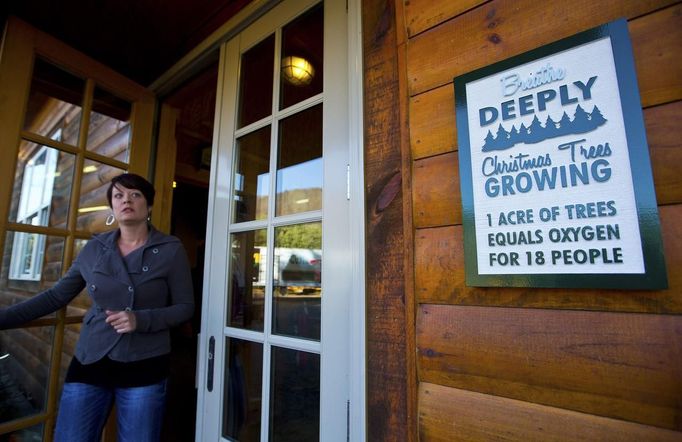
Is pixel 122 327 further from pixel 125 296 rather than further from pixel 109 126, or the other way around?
pixel 109 126

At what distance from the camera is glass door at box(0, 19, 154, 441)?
133cm

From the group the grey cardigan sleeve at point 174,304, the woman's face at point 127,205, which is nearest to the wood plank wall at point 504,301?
the grey cardigan sleeve at point 174,304

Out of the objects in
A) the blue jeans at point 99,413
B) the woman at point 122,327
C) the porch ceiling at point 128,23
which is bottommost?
the blue jeans at point 99,413

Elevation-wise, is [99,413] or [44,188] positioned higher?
[44,188]

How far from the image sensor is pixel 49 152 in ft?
4.96

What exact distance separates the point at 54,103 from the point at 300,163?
1.39m

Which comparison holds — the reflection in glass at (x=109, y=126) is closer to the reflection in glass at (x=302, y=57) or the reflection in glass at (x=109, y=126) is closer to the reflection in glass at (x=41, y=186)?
the reflection in glass at (x=41, y=186)

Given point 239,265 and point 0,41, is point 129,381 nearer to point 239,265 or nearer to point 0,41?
point 239,265

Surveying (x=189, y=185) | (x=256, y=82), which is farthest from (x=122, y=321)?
(x=189, y=185)

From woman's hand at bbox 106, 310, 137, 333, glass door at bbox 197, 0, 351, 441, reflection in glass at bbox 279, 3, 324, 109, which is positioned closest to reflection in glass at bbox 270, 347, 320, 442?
glass door at bbox 197, 0, 351, 441

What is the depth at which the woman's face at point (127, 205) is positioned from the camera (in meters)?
1.22

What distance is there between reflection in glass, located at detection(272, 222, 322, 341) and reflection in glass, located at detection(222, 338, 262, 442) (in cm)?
17

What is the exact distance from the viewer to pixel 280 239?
118 centimetres

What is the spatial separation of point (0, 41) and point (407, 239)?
195 cm
